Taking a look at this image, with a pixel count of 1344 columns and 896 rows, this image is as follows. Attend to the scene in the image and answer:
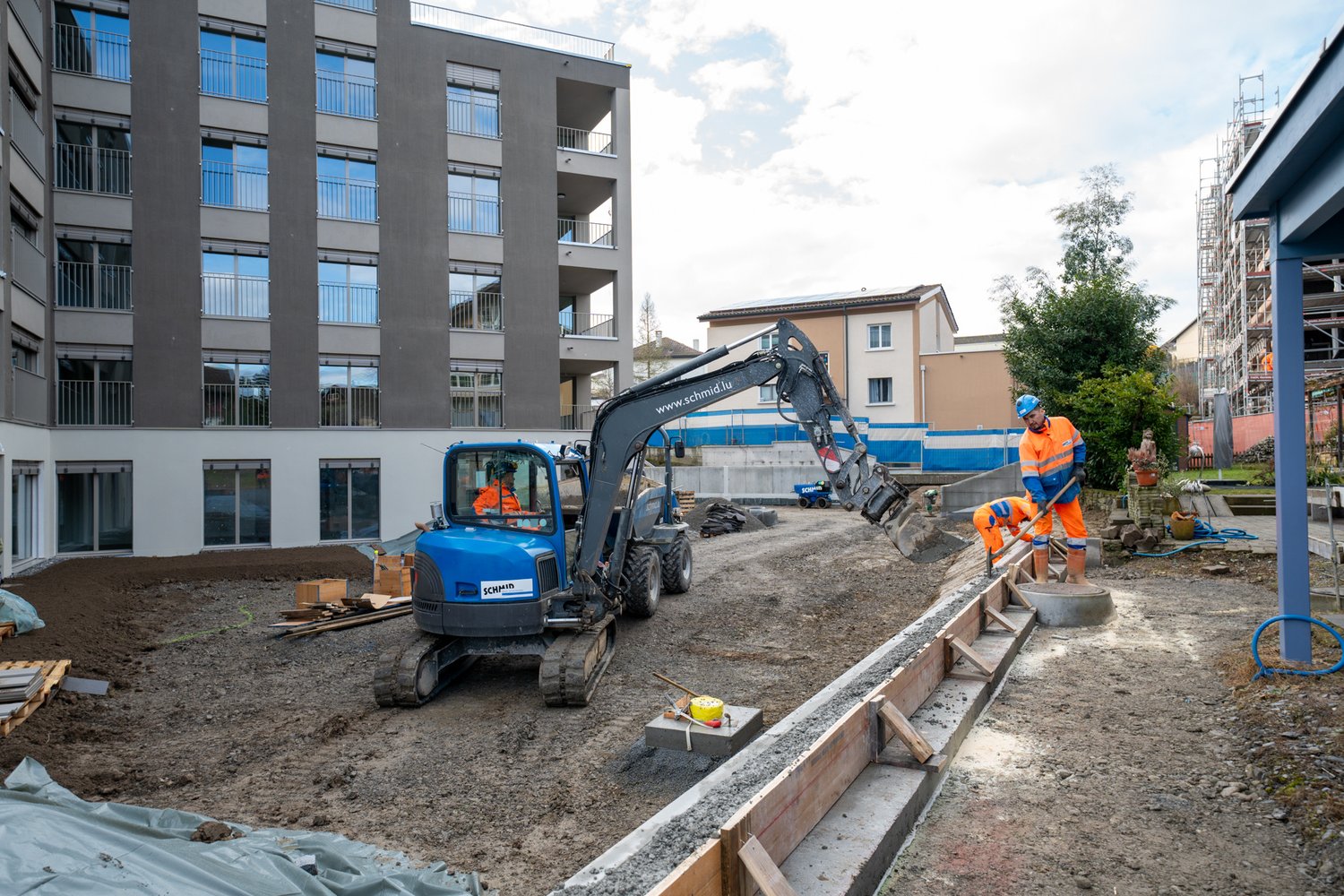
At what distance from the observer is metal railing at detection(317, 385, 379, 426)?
2108 cm

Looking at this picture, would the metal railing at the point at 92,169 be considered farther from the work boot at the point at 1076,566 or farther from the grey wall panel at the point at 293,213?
the work boot at the point at 1076,566

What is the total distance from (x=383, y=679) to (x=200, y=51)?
1925 centimetres

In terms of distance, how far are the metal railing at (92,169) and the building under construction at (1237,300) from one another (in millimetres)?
26340

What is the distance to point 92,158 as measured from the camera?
62.7 ft

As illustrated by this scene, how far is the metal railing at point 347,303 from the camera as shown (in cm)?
2108

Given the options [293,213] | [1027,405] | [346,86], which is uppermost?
[346,86]

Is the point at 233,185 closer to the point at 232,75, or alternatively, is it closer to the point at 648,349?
the point at 232,75

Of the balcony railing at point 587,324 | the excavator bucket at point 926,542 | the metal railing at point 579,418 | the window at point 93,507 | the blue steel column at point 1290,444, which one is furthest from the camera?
the metal railing at point 579,418

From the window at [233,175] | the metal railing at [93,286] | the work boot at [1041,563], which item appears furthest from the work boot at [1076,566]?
the metal railing at [93,286]

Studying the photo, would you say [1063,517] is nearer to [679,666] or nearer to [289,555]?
[679,666]

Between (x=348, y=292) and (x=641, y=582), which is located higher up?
(x=348, y=292)

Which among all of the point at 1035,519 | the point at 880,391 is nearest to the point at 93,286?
the point at 1035,519

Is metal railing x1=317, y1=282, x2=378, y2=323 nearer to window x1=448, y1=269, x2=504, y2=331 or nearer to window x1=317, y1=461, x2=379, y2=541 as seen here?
window x1=448, y1=269, x2=504, y2=331

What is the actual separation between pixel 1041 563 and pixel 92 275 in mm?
20853
